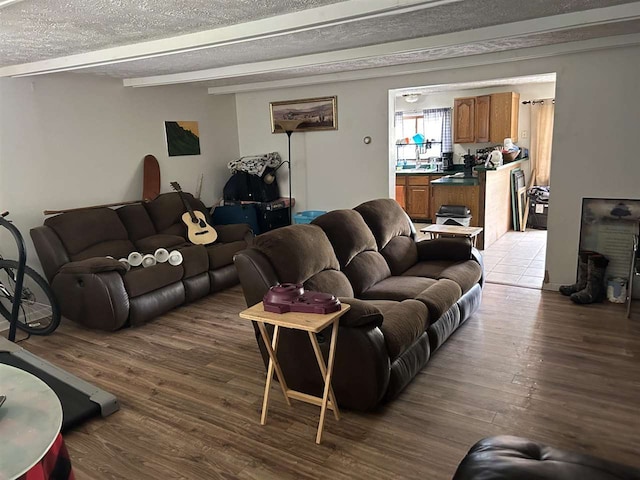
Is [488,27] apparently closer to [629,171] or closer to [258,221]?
[629,171]

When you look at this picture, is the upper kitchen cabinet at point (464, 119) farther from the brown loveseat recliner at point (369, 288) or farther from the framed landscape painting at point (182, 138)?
the framed landscape painting at point (182, 138)

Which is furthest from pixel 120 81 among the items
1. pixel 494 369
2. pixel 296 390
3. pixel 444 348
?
pixel 494 369

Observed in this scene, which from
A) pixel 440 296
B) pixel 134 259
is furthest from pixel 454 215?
pixel 134 259

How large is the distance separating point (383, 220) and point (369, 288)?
0.77m

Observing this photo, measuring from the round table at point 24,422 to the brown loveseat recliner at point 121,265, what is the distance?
2378mm

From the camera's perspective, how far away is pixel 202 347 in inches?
141

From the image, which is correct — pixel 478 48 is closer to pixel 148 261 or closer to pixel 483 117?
pixel 148 261

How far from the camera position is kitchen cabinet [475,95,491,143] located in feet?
24.2

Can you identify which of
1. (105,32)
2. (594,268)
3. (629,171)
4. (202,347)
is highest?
(105,32)

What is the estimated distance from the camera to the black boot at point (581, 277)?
4305 millimetres

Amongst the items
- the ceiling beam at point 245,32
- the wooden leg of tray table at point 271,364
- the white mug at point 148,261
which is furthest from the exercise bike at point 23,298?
the wooden leg of tray table at point 271,364

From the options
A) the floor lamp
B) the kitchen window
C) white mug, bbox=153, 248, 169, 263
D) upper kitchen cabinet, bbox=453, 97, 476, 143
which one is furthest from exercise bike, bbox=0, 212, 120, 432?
the kitchen window

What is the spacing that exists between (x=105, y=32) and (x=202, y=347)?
2.22m

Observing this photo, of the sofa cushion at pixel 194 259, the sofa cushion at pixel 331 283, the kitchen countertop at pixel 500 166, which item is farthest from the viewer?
the kitchen countertop at pixel 500 166
